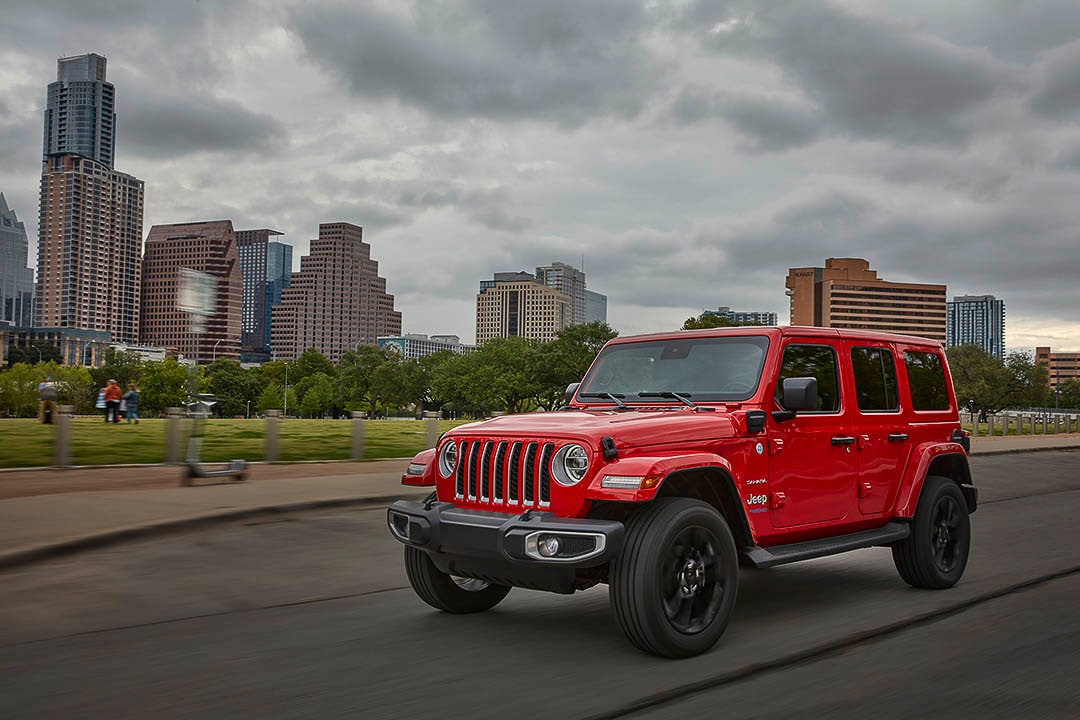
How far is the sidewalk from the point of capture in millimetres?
8578

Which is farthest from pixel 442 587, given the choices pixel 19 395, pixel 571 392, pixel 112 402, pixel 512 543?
pixel 19 395

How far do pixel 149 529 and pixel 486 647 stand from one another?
4.95m

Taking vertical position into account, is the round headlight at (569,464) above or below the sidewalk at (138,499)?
above

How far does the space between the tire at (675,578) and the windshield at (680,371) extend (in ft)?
3.75

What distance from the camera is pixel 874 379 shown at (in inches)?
276

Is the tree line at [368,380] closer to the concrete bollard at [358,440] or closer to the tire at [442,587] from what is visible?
the concrete bollard at [358,440]

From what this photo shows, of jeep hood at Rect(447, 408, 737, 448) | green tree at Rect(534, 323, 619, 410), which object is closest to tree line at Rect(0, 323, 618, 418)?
green tree at Rect(534, 323, 619, 410)

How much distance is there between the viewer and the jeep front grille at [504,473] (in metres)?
5.13

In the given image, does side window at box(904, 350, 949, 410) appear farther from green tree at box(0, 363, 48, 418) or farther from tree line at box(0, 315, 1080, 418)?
green tree at box(0, 363, 48, 418)

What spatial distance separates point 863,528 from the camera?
6.60 m

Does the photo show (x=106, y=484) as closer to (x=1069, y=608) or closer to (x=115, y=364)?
(x=1069, y=608)

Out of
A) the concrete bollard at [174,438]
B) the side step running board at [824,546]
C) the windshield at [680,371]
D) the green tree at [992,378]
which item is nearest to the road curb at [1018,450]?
the concrete bollard at [174,438]

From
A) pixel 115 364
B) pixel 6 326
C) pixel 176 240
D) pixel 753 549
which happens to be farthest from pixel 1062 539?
pixel 6 326

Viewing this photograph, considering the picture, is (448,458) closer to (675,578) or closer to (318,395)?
(675,578)
